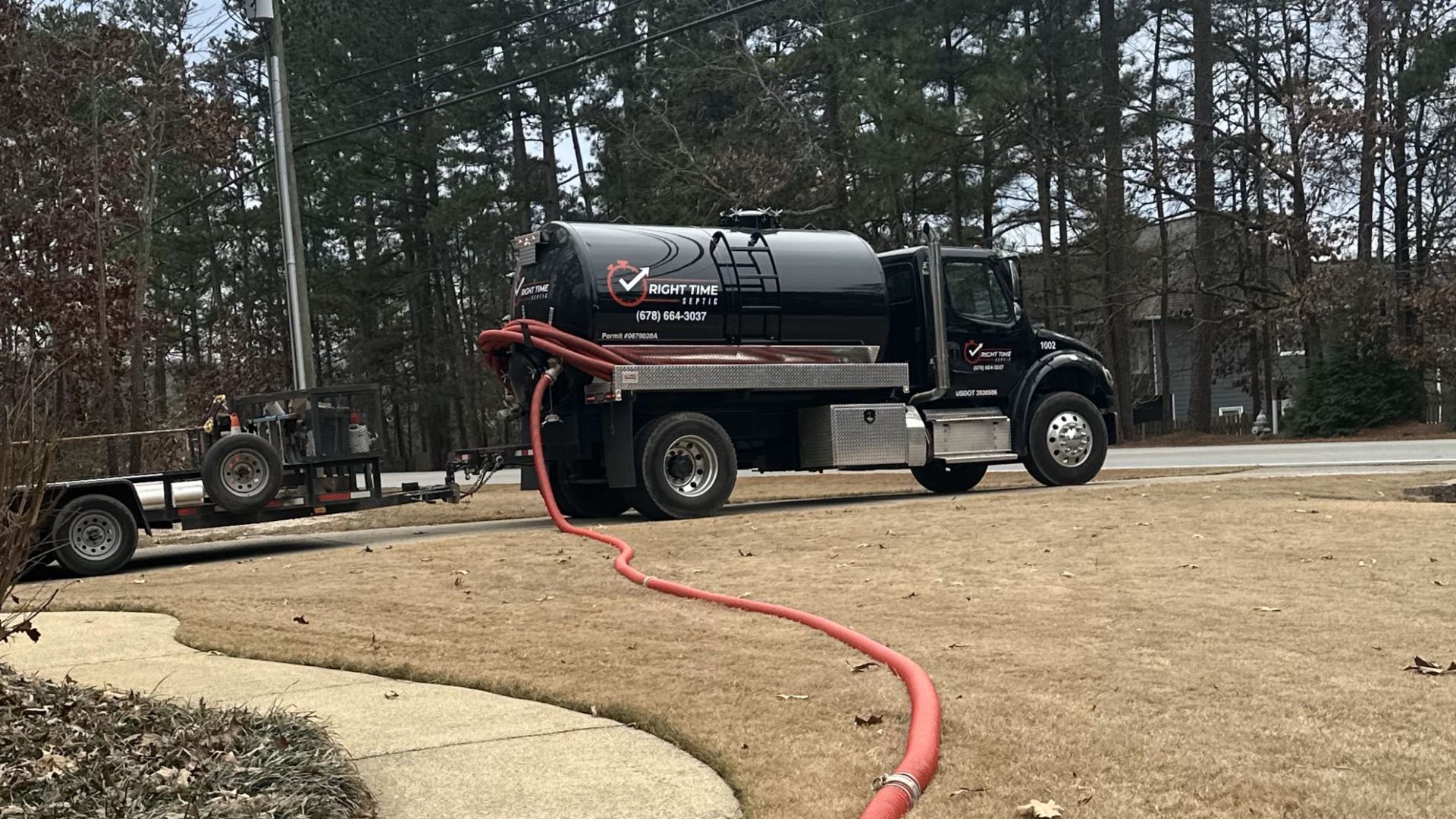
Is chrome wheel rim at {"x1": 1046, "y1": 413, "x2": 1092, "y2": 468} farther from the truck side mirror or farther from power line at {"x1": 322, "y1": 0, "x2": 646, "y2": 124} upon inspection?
power line at {"x1": 322, "y1": 0, "x2": 646, "y2": 124}

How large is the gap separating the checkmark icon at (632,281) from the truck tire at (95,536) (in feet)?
17.1

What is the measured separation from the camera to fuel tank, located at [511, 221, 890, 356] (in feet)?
47.9

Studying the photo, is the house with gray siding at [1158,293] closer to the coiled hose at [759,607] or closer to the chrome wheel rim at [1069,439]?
the chrome wheel rim at [1069,439]

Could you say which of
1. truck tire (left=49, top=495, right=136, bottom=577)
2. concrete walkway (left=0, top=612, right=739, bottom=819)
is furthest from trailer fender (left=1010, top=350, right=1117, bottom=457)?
concrete walkway (left=0, top=612, right=739, bottom=819)

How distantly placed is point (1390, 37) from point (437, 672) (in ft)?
113

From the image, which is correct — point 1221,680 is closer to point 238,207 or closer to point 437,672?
point 437,672

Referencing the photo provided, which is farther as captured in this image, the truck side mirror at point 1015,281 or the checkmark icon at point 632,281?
the truck side mirror at point 1015,281

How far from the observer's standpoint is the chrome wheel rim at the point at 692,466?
1508cm

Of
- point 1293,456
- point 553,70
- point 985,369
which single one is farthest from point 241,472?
point 1293,456

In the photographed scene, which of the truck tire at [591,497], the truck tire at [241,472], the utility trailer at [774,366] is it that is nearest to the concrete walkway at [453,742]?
the truck tire at [241,472]

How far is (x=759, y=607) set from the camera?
8.27 m

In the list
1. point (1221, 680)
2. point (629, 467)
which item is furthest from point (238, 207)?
point (1221, 680)

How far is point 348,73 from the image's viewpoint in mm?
46188

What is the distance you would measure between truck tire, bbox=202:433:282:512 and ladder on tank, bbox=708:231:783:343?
4.87 m
